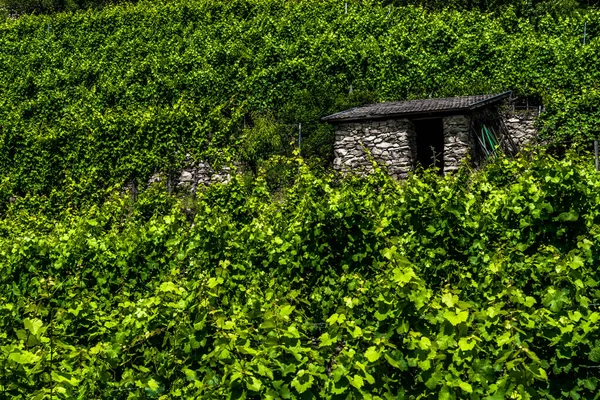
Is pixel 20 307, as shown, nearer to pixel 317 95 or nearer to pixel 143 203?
pixel 143 203

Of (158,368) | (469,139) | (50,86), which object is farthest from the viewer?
(50,86)

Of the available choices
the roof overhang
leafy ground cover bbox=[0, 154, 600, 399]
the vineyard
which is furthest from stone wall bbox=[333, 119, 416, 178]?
leafy ground cover bbox=[0, 154, 600, 399]

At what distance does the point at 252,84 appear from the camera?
2178 cm

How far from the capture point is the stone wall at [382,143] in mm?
15453

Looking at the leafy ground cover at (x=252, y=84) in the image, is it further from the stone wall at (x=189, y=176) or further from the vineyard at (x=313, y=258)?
the stone wall at (x=189, y=176)

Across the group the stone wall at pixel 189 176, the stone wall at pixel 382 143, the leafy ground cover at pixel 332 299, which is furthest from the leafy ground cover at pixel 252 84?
the leafy ground cover at pixel 332 299

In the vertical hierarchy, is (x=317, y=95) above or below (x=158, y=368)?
above

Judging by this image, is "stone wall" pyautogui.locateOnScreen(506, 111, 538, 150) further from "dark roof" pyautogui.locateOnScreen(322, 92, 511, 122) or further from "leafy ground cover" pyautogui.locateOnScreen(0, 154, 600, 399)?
"leafy ground cover" pyautogui.locateOnScreen(0, 154, 600, 399)

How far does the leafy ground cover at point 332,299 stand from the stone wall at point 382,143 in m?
5.31

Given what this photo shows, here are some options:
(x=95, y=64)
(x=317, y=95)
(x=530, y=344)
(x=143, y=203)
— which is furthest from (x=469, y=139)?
(x=95, y=64)

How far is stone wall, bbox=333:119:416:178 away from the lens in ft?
50.7

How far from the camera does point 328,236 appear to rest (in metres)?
7.03

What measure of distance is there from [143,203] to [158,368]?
29.0 feet

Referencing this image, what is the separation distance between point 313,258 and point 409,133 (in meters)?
9.32
